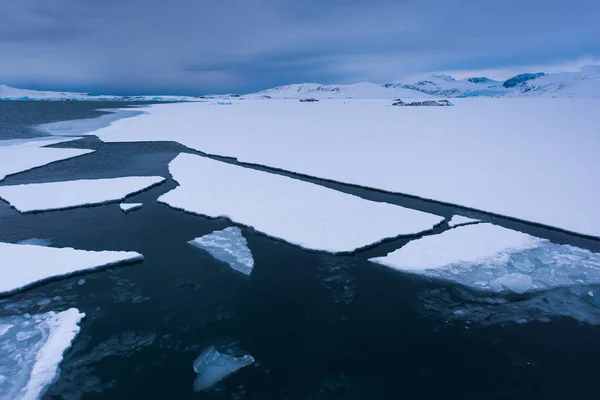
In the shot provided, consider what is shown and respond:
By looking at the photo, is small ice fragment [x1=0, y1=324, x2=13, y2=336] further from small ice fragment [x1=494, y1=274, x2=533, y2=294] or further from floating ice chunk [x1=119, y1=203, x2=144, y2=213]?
small ice fragment [x1=494, y1=274, x2=533, y2=294]

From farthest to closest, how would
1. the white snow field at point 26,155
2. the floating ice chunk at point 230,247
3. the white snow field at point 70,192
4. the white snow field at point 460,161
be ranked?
1. the white snow field at point 26,155
2. the white snow field at point 70,192
3. the white snow field at point 460,161
4. the floating ice chunk at point 230,247

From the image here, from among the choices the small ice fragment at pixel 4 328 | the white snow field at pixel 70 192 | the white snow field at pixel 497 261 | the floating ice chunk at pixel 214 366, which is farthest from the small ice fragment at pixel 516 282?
the white snow field at pixel 70 192

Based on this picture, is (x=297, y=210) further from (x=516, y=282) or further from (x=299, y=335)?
(x=516, y=282)

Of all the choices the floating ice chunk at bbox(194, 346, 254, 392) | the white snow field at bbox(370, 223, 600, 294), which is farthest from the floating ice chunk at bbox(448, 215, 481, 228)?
the floating ice chunk at bbox(194, 346, 254, 392)

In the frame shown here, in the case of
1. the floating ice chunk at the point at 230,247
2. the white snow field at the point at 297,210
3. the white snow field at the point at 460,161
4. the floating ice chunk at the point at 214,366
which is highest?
the white snow field at the point at 460,161

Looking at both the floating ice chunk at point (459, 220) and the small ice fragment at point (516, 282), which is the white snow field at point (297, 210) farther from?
the small ice fragment at point (516, 282)

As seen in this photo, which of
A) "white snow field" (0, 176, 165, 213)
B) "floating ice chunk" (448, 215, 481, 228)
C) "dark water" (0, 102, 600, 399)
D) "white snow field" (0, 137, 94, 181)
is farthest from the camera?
"white snow field" (0, 137, 94, 181)
